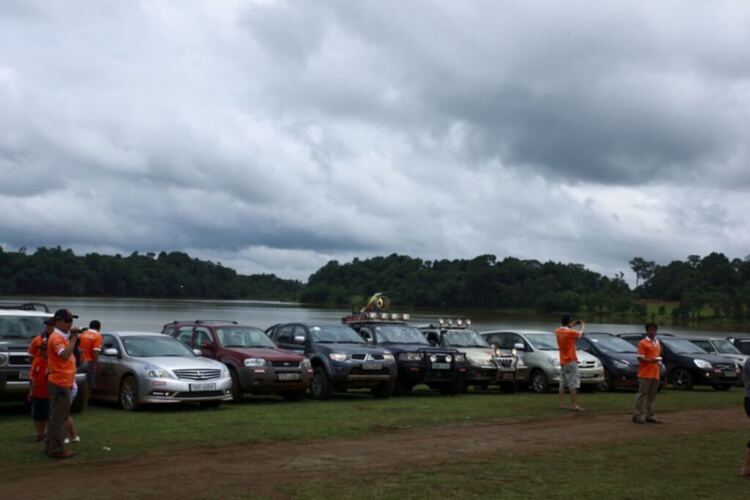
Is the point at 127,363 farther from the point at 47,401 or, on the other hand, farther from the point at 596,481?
the point at 596,481

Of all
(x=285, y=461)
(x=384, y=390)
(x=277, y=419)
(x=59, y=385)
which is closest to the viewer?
(x=285, y=461)

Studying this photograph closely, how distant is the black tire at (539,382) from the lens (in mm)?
20812

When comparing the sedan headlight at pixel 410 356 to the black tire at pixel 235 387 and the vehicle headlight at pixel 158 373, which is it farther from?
the vehicle headlight at pixel 158 373

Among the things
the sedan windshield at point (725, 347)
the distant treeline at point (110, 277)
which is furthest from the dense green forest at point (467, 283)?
the sedan windshield at point (725, 347)

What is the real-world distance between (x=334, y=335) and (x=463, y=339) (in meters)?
3.75

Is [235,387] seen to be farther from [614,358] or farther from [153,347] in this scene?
[614,358]

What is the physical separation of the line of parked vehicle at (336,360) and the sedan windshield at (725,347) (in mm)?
205

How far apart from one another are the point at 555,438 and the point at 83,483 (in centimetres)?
666

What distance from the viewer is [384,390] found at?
18531 millimetres

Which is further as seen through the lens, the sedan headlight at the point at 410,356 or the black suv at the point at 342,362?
the sedan headlight at the point at 410,356

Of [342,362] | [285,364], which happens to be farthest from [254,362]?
[342,362]

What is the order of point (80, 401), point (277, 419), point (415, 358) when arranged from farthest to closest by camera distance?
point (415, 358) < point (80, 401) < point (277, 419)

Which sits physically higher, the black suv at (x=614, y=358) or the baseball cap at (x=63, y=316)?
the baseball cap at (x=63, y=316)

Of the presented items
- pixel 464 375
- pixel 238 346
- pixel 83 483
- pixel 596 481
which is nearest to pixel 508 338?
pixel 464 375
